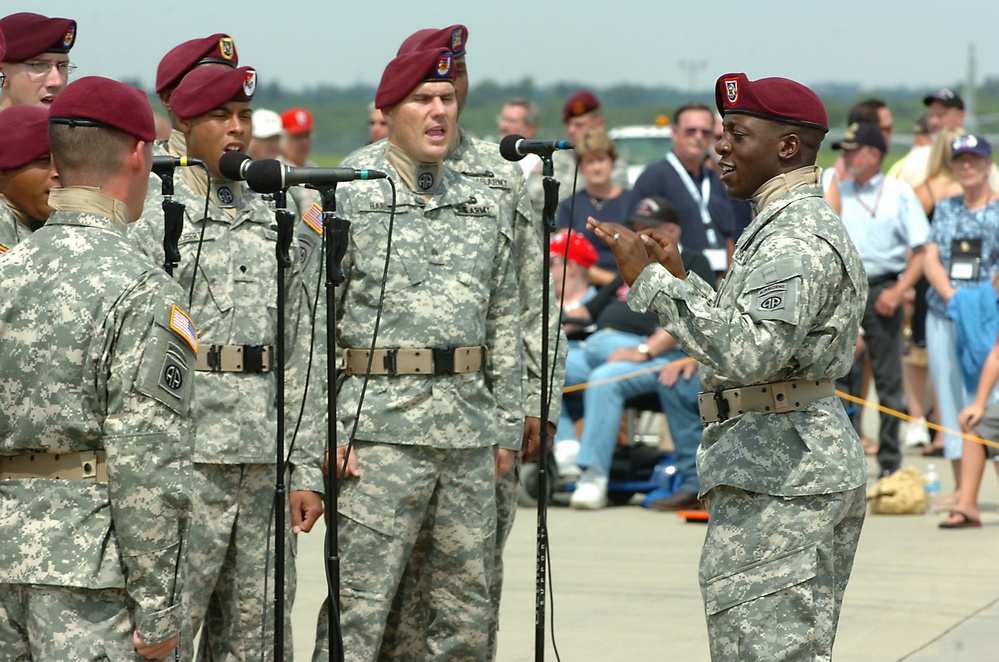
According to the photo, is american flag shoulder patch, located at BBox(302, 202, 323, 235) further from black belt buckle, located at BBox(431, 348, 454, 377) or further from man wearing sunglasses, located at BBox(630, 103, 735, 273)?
man wearing sunglasses, located at BBox(630, 103, 735, 273)

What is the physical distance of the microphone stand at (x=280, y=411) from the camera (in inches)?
164

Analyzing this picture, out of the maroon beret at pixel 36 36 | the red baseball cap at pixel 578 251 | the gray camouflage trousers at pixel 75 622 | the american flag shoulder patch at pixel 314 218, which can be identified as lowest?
the red baseball cap at pixel 578 251

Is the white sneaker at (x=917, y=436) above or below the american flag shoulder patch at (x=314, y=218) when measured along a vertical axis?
below

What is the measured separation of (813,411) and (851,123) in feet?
26.6

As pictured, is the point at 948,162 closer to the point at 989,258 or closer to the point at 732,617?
the point at 989,258

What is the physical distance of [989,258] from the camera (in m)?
10.4

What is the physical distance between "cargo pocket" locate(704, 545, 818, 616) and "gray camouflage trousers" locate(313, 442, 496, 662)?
4.26 feet

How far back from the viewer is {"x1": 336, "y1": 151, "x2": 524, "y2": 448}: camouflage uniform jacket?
5.12 metres

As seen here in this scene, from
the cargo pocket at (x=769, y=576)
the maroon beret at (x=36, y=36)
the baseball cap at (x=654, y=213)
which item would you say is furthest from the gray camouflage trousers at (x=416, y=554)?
the baseball cap at (x=654, y=213)

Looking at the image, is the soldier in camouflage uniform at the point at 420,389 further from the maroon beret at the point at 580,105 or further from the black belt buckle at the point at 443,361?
the maroon beret at the point at 580,105

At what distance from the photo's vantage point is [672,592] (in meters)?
7.62

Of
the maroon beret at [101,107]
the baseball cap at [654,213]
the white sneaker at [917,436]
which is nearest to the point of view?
the maroon beret at [101,107]

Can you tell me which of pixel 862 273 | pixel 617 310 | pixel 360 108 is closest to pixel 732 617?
pixel 862 273

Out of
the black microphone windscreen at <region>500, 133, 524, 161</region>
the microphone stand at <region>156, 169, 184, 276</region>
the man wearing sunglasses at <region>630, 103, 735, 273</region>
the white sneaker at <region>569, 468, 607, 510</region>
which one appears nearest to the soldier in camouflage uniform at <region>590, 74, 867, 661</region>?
the black microphone windscreen at <region>500, 133, 524, 161</region>
